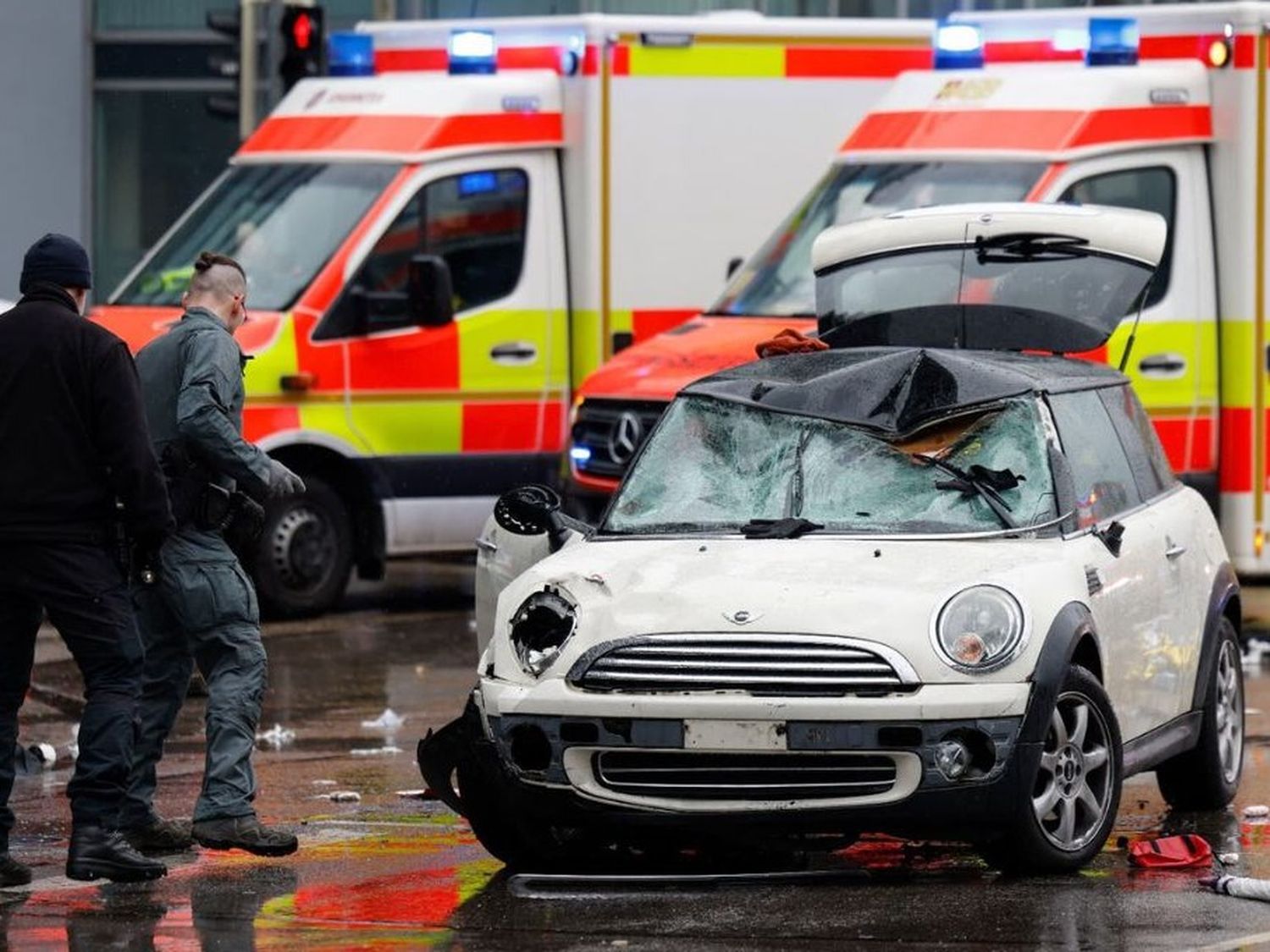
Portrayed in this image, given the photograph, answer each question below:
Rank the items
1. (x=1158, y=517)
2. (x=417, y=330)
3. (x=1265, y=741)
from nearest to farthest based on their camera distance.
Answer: (x=1158, y=517)
(x=1265, y=741)
(x=417, y=330)

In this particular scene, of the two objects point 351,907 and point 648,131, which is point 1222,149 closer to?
point 648,131

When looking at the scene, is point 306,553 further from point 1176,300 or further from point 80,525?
point 80,525

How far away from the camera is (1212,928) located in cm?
717

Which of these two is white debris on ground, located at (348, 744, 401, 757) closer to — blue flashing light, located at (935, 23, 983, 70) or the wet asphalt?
the wet asphalt

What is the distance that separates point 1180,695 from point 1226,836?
450 millimetres

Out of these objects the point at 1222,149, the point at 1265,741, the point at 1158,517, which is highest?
the point at 1222,149

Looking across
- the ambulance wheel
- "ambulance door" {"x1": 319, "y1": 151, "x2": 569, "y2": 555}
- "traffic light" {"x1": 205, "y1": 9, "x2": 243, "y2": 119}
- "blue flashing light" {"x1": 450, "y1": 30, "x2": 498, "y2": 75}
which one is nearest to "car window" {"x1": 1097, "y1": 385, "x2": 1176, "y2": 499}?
"ambulance door" {"x1": 319, "y1": 151, "x2": 569, "y2": 555}

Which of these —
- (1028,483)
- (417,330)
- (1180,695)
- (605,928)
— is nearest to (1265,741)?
(1180,695)

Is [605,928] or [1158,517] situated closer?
[605,928]

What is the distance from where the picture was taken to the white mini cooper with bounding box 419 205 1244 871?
7570mm

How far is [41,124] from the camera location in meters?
24.8

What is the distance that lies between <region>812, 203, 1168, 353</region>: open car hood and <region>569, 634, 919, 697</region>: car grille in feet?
9.18

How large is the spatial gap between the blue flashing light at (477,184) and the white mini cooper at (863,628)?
19.5ft

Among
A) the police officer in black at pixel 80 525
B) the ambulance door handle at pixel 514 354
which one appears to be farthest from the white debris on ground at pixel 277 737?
the ambulance door handle at pixel 514 354
